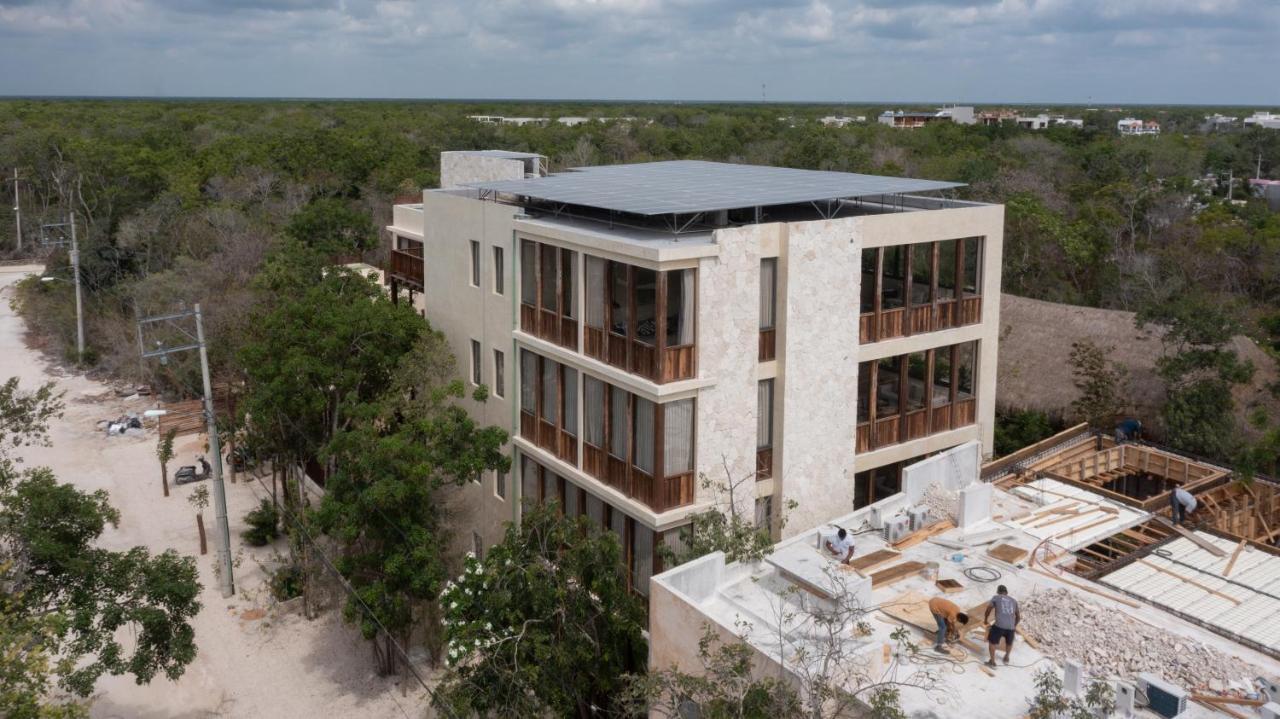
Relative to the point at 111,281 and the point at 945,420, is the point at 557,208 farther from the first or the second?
the point at 111,281

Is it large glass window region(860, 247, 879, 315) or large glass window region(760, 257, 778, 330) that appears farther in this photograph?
large glass window region(860, 247, 879, 315)

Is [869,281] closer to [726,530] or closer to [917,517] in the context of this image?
[917,517]

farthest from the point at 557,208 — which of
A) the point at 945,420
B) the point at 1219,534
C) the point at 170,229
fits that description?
the point at 170,229

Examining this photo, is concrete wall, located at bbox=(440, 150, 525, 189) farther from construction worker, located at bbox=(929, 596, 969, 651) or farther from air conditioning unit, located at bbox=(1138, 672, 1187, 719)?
air conditioning unit, located at bbox=(1138, 672, 1187, 719)

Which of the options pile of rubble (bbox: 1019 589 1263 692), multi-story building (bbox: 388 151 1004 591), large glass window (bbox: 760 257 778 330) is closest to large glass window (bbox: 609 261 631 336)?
multi-story building (bbox: 388 151 1004 591)

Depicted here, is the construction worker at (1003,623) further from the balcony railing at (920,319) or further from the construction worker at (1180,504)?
the balcony railing at (920,319)
